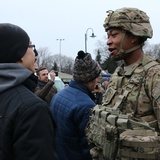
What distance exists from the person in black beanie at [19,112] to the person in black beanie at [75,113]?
4.62 feet

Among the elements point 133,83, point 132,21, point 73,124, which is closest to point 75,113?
point 73,124

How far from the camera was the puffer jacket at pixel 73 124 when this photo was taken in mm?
3514

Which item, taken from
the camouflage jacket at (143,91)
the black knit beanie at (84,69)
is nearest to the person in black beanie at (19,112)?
the camouflage jacket at (143,91)

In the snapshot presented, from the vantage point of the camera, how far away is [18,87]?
209cm

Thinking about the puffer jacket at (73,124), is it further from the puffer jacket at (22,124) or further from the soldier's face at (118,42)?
the puffer jacket at (22,124)

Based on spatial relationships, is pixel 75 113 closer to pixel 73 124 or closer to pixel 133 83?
pixel 73 124

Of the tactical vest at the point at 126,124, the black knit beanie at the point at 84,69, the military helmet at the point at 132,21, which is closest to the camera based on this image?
the tactical vest at the point at 126,124

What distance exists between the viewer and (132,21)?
3104mm

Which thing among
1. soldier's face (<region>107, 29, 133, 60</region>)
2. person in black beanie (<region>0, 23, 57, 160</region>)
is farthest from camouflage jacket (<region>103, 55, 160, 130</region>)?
person in black beanie (<region>0, 23, 57, 160</region>)

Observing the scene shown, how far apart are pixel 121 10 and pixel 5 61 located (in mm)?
1469

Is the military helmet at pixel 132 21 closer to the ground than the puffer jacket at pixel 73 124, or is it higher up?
higher up

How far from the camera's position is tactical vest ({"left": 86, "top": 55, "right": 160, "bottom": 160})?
2639 millimetres

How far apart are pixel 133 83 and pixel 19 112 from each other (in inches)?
52.5

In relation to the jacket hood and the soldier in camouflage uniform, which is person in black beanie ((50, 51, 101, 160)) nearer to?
the soldier in camouflage uniform
